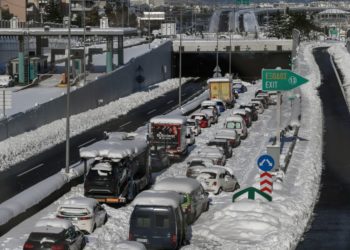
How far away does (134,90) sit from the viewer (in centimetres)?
7825

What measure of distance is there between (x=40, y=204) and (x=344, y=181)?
44.7ft

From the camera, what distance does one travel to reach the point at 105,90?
66375 millimetres

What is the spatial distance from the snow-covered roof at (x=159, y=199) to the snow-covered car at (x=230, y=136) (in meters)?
18.8

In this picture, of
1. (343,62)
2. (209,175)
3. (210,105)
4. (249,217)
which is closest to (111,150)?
(209,175)

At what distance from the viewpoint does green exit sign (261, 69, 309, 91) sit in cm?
3578

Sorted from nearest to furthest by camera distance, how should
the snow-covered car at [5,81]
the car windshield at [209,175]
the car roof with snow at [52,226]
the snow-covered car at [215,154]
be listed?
1. the car roof with snow at [52,226]
2. the car windshield at [209,175]
3. the snow-covered car at [215,154]
4. the snow-covered car at [5,81]

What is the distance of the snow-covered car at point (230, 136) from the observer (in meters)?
44.5

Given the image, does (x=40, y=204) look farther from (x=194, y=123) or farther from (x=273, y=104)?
(x=273, y=104)

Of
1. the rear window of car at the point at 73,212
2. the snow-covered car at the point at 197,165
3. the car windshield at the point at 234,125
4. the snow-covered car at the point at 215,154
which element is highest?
the rear window of car at the point at 73,212

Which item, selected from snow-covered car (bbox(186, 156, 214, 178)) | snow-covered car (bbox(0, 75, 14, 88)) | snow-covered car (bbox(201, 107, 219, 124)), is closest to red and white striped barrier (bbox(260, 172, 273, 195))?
snow-covered car (bbox(186, 156, 214, 178))

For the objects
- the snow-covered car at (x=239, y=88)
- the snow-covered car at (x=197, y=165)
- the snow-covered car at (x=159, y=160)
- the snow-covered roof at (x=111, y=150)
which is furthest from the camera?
the snow-covered car at (x=239, y=88)

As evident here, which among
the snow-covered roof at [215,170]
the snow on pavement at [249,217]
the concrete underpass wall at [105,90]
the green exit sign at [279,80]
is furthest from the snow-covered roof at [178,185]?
the concrete underpass wall at [105,90]

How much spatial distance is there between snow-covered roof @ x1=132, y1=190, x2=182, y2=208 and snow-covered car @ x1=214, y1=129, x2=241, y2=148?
18792mm

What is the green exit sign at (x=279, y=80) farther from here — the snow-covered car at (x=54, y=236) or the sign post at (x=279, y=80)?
the snow-covered car at (x=54, y=236)
